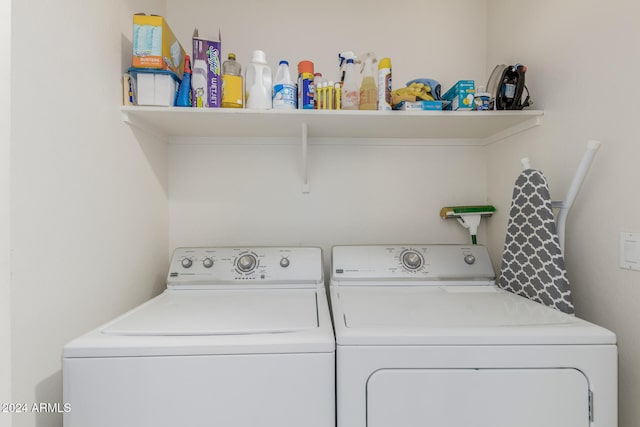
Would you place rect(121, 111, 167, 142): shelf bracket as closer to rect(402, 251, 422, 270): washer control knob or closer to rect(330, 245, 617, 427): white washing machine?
rect(330, 245, 617, 427): white washing machine

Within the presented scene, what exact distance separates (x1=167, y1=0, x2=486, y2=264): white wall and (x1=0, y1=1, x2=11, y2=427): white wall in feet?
3.14

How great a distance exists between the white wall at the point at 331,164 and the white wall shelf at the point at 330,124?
0.23ft

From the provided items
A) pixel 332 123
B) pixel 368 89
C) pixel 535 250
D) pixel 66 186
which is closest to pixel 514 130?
pixel 535 250

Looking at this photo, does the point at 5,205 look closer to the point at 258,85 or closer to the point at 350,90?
the point at 258,85

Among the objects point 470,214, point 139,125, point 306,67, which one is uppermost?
point 306,67

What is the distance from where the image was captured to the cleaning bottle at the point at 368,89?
1366 millimetres

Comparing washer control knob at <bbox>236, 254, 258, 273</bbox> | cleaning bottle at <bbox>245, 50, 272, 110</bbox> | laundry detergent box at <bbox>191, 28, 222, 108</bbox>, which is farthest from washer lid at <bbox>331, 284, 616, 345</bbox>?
laundry detergent box at <bbox>191, 28, 222, 108</bbox>

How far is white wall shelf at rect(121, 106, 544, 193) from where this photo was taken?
1.32 metres

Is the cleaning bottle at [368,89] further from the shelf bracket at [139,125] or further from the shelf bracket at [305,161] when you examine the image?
the shelf bracket at [139,125]

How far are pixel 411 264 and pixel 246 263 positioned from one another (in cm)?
76

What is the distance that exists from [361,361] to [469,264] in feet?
2.83

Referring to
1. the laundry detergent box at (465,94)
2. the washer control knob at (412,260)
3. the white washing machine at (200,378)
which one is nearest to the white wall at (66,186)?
the white washing machine at (200,378)

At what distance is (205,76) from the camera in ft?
4.28

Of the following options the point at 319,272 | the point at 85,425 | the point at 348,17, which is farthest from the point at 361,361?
the point at 348,17
